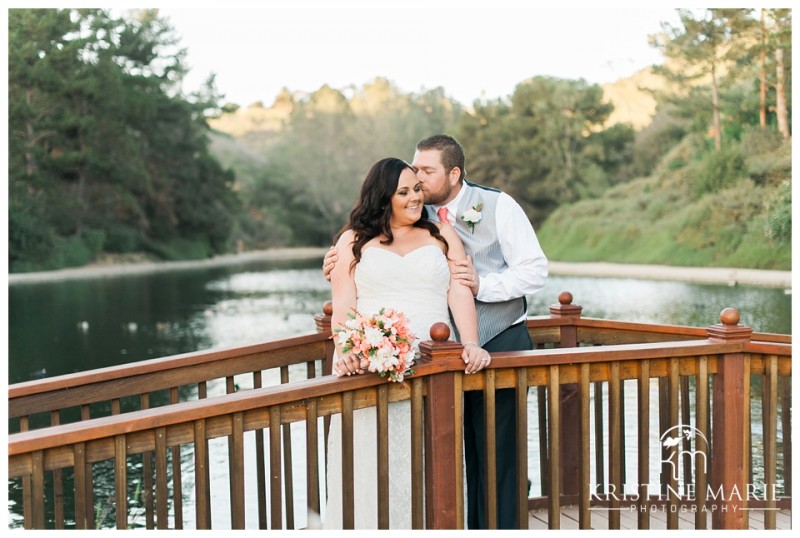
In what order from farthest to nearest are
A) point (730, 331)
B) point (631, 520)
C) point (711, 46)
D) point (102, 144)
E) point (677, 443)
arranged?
1. point (102, 144)
2. point (711, 46)
3. point (631, 520)
4. point (677, 443)
5. point (730, 331)

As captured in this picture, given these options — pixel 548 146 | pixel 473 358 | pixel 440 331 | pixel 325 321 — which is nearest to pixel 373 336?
pixel 440 331

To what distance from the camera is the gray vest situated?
139 inches

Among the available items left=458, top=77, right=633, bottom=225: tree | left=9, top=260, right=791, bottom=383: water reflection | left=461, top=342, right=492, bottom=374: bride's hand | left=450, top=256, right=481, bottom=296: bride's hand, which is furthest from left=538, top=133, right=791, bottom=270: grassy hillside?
left=461, top=342, right=492, bottom=374: bride's hand

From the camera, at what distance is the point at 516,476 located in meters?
3.46

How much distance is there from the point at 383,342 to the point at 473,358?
0.31m

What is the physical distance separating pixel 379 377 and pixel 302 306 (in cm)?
1898

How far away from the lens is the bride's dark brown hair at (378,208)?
3225mm

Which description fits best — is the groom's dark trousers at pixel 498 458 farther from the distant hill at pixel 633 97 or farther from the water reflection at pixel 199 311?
the distant hill at pixel 633 97

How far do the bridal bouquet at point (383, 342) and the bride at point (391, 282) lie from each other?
308mm

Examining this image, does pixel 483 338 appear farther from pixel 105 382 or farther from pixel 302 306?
pixel 302 306

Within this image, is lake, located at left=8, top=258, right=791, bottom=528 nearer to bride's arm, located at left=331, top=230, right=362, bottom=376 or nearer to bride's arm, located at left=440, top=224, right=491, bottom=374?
bride's arm, located at left=331, top=230, right=362, bottom=376

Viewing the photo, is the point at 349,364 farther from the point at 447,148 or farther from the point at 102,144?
the point at 102,144

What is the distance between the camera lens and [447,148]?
3457 millimetres

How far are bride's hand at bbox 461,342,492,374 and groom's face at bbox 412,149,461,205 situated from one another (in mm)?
767
